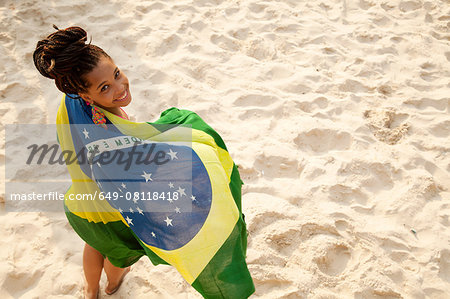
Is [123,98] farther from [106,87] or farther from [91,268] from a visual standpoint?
[91,268]

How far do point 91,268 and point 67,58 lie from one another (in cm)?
97

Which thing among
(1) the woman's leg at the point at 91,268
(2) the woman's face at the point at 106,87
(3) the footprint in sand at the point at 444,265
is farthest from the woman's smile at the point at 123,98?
(3) the footprint in sand at the point at 444,265

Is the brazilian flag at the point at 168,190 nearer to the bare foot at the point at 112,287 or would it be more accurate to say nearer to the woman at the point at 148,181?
the woman at the point at 148,181

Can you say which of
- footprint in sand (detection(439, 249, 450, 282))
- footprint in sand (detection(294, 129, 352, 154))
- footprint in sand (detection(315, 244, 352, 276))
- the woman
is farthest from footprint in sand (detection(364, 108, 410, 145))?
the woman

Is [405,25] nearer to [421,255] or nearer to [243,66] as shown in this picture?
[243,66]

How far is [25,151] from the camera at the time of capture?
2520mm

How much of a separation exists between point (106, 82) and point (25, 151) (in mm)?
1465

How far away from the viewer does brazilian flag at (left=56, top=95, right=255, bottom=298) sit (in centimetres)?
131

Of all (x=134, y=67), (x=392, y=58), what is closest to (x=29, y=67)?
(x=134, y=67)

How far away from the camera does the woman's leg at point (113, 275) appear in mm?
1833

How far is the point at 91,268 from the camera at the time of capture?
1766 mm

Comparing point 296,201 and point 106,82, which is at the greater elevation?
point 106,82

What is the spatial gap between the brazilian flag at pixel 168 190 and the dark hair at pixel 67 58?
0.09m

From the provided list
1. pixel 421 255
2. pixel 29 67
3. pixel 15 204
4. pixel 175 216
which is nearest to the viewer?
pixel 175 216
